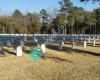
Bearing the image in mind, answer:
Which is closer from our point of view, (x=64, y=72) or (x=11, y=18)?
(x=64, y=72)

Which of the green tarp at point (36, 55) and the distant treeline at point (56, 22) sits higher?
the distant treeline at point (56, 22)

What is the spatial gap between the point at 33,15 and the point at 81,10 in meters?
21.8

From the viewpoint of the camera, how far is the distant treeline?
107m

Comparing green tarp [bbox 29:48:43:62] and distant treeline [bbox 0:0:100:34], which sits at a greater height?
distant treeline [bbox 0:0:100:34]

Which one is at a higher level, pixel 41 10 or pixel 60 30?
pixel 41 10

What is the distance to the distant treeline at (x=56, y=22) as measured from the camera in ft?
351

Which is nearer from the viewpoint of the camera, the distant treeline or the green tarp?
the green tarp

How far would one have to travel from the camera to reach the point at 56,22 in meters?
108

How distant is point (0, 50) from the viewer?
26.5 metres

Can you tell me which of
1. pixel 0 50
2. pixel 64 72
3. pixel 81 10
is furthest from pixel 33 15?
pixel 64 72

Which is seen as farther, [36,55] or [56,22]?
[56,22]

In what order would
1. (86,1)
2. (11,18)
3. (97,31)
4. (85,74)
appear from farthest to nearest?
(97,31) < (11,18) < (86,1) < (85,74)

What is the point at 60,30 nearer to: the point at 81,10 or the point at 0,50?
the point at 81,10

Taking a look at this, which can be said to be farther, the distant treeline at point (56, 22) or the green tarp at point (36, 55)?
the distant treeline at point (56, 22)
